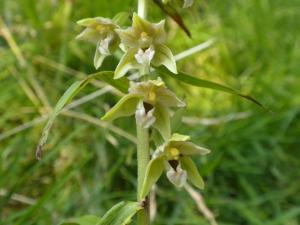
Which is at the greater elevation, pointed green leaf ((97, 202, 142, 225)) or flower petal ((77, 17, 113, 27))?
flower petal ((77, 17, 113, 27))

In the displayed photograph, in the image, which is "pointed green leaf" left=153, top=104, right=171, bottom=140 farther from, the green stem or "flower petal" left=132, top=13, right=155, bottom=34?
"flower petal" left=132, top=13, right=155, bottom=34

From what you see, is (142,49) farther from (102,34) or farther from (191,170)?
(191,170)

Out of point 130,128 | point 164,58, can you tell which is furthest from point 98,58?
point 130,128

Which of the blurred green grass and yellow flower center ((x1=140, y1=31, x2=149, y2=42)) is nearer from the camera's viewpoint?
yellow flower center ((x1=140, y1=31, x2=149, y2=42))

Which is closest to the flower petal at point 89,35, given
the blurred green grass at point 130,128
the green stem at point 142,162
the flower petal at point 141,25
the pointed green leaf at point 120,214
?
the flower petal at point 141,25

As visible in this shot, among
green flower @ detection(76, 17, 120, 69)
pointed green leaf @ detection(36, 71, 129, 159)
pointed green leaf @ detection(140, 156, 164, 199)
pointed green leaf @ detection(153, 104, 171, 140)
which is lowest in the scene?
pointed green leaf @ detection(140, 156, 164, 199)

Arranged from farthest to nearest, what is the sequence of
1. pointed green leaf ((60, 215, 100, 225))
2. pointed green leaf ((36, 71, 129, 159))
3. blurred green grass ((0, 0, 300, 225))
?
1. blurred green grass ((0, 0, 300, 225))
2. pointed green leaf ((60, 215, 100, 225))
3. pointed green leaf ((36, 71, 129, 159))

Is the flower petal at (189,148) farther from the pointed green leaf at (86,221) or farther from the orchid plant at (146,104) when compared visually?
the pointed green leaf at (86,221)

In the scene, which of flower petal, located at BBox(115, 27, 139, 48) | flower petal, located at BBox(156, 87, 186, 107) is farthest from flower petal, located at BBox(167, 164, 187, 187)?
flower petal, located at BBox(115, 27, 139, 48)
